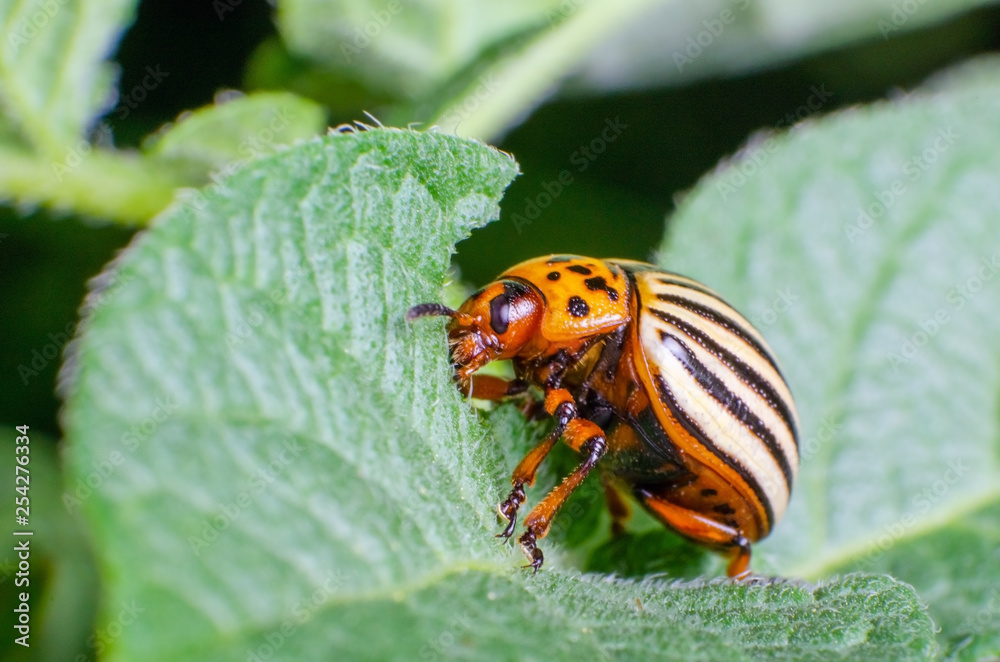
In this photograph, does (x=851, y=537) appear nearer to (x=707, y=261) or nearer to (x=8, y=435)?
(x=707, y=261)

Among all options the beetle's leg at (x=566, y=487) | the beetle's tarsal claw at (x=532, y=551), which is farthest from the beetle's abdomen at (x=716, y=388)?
the beetle's tarsal claw at (x=532, y=551)

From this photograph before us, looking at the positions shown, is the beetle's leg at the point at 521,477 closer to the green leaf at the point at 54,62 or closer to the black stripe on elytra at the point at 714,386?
the black stripe on elytra at the point at 714,386

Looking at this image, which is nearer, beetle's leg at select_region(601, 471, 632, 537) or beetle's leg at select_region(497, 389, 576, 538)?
beetle's leg at select_region(497, 389, 576, 538)

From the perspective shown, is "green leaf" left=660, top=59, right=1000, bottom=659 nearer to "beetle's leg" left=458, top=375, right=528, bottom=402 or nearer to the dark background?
the dark background

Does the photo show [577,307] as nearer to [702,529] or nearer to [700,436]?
[700,436]

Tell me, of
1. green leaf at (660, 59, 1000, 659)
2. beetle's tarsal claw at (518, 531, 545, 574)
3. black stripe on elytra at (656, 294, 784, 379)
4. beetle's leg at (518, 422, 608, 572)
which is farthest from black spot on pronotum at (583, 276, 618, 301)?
beetle's tarsal claw at (518, 531, 545, 574)
